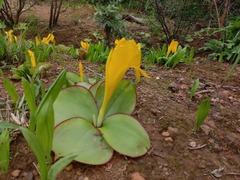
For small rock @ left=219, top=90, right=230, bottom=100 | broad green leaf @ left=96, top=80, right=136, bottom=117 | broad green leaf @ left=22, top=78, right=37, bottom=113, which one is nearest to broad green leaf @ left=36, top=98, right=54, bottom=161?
broad green leaf @ left=22, top=78, right=37, bottom=113

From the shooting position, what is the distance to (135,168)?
3.16 ft

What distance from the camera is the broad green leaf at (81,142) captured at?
3.00ft

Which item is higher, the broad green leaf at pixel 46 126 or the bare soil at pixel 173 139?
the broad green leaf at pixel 46 126

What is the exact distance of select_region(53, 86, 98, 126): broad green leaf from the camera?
1042 millimetres

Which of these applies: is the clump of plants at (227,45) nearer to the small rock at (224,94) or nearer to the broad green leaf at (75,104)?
the small rock at (224,94)

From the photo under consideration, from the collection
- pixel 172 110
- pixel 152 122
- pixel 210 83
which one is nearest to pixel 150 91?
pixel 172 110

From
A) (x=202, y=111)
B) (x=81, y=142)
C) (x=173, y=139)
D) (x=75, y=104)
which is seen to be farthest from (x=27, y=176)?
(x=202, y=111)

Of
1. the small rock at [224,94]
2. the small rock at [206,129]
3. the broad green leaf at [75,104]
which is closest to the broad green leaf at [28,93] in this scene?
the broad green leaf at [75,104]

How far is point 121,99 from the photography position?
3.69 ft

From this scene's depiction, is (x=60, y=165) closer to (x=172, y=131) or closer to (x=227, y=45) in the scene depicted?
(x=172, y=131)

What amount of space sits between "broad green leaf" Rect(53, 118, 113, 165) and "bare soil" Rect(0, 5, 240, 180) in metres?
0.04

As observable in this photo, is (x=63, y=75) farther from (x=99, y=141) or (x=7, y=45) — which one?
(x=7, y=45)

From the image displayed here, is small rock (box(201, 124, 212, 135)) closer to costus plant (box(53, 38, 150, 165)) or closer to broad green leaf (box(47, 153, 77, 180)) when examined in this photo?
costus plant (box(53, 38, 150, 165))

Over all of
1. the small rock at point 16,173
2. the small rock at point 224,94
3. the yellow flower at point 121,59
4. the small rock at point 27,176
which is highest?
the yellow flower at point 121,59
